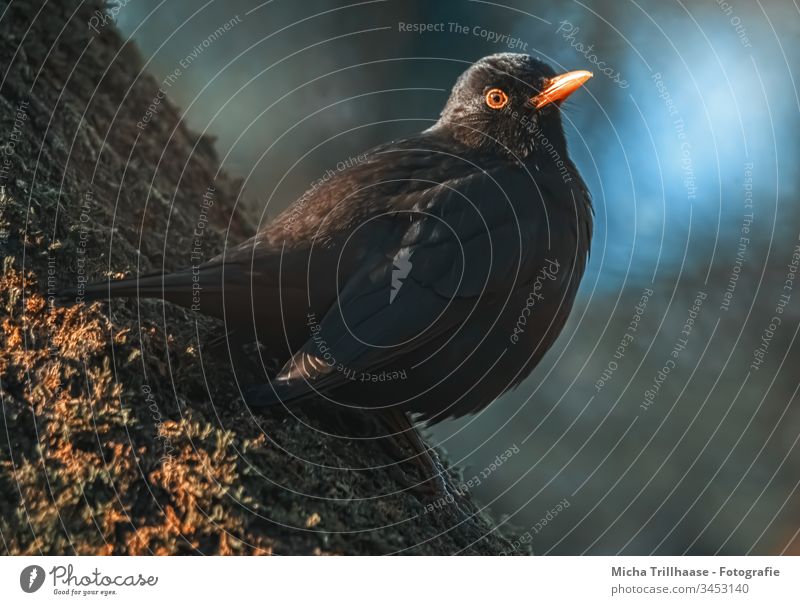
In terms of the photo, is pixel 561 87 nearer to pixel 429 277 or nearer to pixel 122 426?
pixel 429 277

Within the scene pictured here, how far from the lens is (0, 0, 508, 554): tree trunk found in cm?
253

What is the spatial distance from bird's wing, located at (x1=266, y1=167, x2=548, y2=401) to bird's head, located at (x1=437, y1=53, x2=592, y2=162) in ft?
0.83

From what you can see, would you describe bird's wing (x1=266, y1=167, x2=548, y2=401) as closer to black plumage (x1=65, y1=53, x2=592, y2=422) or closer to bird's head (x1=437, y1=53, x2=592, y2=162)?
black plumage (x1=65, y1=53, x2=592, y2=422)

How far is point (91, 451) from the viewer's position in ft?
8.50

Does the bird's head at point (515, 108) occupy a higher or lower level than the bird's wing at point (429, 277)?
higher

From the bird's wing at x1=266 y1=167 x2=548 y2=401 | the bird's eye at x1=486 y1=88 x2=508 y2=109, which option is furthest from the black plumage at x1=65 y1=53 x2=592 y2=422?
the bird's eye at x1=486 y1=88 x2=508 y2=109

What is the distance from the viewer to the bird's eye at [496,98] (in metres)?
4.02

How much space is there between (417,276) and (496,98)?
4.28 feet

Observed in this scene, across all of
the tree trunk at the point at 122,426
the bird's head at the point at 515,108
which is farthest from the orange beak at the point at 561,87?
the tree trunk at the point at 122,426

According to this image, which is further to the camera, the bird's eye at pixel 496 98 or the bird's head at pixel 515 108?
the bird's eye at pixel 496 98

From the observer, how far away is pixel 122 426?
8.69 ft

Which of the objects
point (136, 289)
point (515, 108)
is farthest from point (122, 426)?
point (515, 108)

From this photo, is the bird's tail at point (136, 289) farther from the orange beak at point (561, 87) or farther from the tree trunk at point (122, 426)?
the orange beak at point (561, 87)

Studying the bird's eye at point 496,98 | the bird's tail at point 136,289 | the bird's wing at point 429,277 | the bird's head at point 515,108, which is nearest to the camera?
the bird's tail at point 136,289
